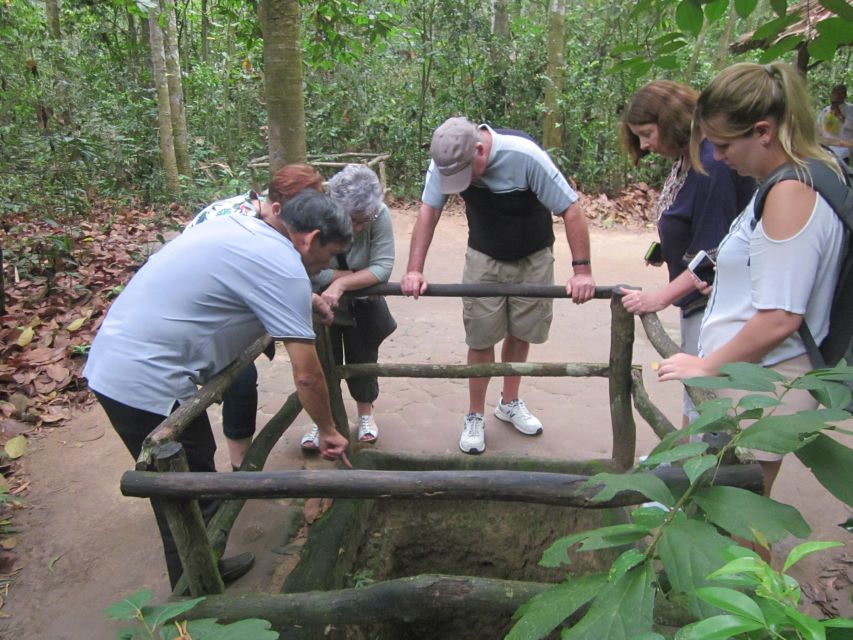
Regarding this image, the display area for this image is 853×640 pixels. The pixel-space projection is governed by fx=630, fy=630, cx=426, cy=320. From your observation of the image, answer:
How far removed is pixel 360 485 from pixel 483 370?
1.37 m

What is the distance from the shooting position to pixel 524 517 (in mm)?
2562

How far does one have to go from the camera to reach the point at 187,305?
1875mm

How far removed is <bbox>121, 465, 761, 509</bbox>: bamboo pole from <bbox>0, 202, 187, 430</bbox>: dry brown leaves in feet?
8.70

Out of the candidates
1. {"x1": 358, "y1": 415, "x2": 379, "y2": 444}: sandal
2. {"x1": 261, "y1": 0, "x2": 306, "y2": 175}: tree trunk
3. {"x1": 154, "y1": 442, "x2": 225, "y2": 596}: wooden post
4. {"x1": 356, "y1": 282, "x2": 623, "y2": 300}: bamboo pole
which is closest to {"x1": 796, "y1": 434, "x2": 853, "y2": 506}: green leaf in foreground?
{"x1": 154, "y1": 442, "x2": 225, "y2": 596}: wooden post

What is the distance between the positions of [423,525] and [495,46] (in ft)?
28.2

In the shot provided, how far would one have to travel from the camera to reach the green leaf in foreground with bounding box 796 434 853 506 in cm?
82

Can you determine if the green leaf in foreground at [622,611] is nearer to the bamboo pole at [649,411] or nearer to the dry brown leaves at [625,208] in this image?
the bamboo pole at [649,411]

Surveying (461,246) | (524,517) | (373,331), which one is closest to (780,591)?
(524,517)

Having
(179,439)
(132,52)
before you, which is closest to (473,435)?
(179,439)

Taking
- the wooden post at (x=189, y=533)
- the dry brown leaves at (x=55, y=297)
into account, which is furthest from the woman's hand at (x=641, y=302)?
the dry brown leaves at (x=55, y=297)

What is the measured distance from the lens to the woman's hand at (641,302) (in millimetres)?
2188

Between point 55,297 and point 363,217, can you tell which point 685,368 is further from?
point 55,297

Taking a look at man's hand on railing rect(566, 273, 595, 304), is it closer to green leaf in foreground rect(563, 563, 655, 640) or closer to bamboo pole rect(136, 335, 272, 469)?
bamboo pole rect(136, 335, 272, 469)

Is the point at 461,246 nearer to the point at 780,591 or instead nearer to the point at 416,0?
the point at 416,0
